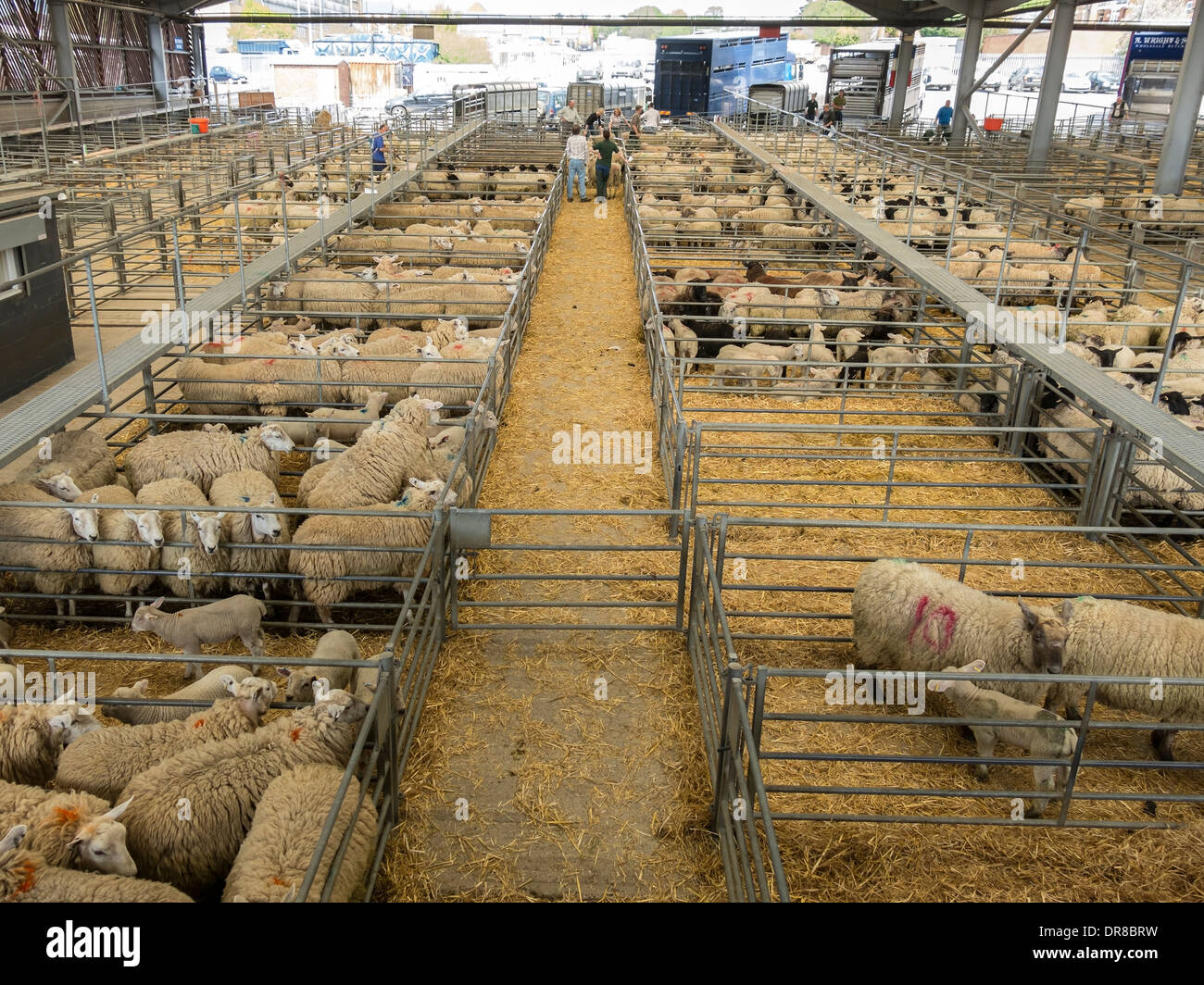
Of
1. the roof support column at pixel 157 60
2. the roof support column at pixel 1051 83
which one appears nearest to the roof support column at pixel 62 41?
the roof support column at pixel 157 60

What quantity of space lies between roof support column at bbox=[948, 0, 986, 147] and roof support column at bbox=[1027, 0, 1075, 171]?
3718mm

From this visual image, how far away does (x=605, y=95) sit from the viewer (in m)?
38.6

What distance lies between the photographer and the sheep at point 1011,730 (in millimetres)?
4969

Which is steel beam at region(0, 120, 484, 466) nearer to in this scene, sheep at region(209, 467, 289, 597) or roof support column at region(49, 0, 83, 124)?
sheep at region(209, 467, 289, 597)

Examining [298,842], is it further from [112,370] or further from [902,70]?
[902,70]

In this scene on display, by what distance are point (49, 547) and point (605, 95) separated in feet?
120

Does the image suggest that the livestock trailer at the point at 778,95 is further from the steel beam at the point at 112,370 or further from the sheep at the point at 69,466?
the sheep at the point at 69,466

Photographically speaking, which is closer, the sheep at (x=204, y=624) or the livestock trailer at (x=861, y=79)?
the sheep at (x=204, y=624)

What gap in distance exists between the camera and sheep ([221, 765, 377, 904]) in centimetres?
383

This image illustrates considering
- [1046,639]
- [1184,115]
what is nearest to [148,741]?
[1046,639]

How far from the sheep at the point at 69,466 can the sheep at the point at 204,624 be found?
58.6 inches

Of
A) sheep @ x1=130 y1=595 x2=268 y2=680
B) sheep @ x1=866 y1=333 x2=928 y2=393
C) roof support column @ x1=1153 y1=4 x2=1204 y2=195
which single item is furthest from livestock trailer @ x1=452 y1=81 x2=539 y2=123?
sheep @ x1=130 y1=595 x2=268 y2=680

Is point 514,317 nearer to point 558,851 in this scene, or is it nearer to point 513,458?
point 513,458

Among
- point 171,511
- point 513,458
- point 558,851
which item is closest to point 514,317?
point 513,458
